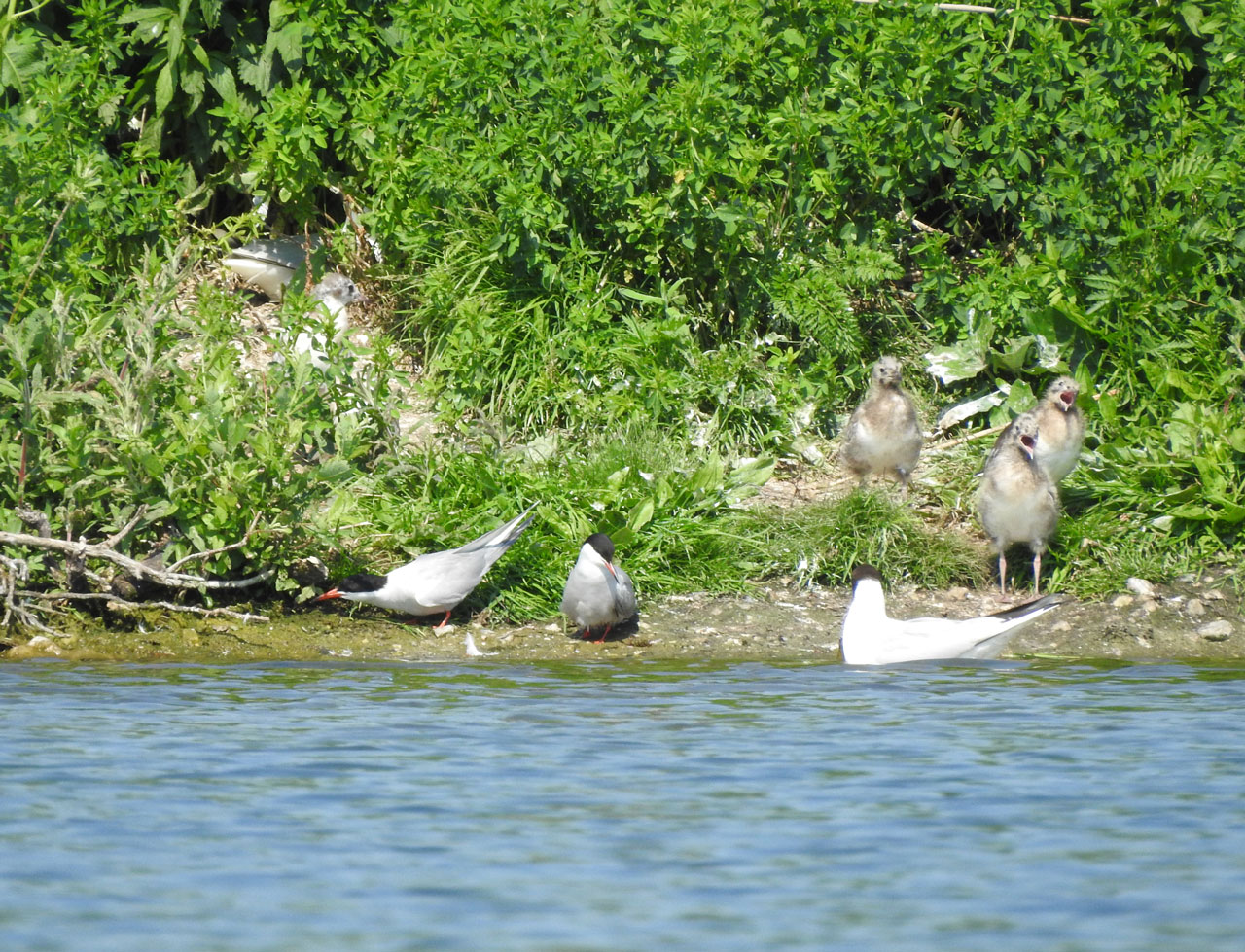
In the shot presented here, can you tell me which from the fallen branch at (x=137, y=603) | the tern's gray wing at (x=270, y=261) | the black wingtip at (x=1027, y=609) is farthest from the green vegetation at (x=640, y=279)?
the black wingtip at (x=1027, y=609)

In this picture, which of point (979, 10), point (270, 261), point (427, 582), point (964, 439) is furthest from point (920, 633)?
point (270, 261)

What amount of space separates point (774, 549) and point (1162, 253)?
2.75m

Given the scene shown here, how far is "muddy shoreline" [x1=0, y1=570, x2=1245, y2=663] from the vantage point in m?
8.46

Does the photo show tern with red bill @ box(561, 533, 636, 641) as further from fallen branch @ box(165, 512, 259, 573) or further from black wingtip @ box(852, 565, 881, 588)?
fallen branch @ box(165, 512, 259, 573)

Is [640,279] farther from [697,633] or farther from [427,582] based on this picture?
[427,582]

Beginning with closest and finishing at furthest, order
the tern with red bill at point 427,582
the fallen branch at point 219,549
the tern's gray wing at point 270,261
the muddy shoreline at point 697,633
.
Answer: the fallen branch at point 219,549 → the muddy shoreline at point 697,633 → the tern with red bill at point 427,582 → the tern's gray wing at point 270,261

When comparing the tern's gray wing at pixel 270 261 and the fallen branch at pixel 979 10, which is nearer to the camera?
the fallen branch at pixel 979 10

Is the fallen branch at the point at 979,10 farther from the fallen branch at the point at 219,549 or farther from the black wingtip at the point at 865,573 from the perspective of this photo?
the fallen branch at the point at 219,549

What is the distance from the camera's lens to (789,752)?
6070mm

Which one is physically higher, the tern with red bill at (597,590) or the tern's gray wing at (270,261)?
the tern's gray wing at (270,261)

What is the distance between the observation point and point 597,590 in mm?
8492

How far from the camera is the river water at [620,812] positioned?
420 centimetres

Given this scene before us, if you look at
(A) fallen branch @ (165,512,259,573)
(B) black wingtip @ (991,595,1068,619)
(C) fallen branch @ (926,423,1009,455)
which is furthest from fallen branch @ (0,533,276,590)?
(C) fallen branch @ (926,423,1009,455)

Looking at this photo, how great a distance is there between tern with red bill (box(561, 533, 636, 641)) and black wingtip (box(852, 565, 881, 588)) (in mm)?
1107
